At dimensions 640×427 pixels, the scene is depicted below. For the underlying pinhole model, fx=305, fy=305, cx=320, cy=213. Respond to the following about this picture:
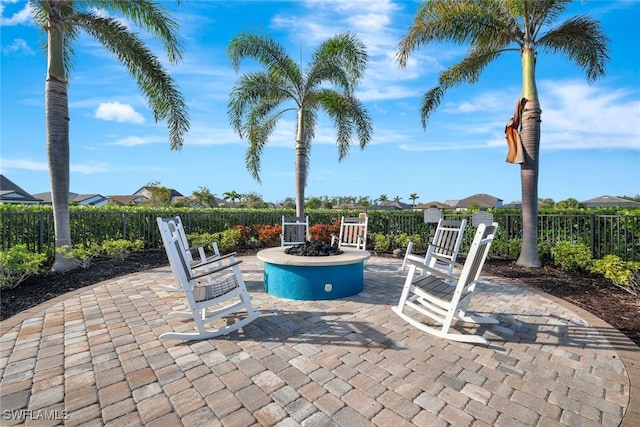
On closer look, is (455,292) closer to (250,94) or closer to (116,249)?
(116,249)

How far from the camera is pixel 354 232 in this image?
7133mm

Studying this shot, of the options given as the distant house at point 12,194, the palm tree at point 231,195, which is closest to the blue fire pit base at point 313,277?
the distant house at point 12,194

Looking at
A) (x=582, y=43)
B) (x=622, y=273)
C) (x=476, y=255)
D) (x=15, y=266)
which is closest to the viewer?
(x=476, y=255)

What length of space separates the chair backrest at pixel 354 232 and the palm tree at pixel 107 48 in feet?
17.3

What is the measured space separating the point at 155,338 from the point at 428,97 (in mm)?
9515

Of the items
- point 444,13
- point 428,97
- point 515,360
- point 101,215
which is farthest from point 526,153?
point 101,215

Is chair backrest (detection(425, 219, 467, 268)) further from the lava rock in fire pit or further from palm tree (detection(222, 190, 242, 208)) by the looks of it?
palm tree (detection(222, 190, 242, 208))

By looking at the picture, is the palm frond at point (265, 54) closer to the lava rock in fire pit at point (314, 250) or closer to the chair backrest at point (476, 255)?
the lava rock in fire pit at point (314, 250)

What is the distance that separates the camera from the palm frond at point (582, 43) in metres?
7.54

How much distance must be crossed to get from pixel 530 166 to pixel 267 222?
27.7 ft

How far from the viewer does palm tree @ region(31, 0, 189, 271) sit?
668 cm

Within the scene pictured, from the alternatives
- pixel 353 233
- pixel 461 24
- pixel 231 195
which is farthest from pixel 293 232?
pixel 231 195

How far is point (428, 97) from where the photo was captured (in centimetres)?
952

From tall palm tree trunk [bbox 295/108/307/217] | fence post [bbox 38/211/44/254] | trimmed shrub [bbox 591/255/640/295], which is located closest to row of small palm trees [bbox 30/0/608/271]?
fence post [bbox 38/211/44/254]
